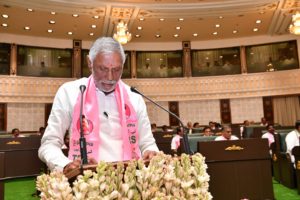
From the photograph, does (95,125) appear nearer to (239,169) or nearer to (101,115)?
(101,115)

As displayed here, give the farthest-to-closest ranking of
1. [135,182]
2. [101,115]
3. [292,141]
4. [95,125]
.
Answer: [292,141] → [101,115] → [95,125] → [135,182]

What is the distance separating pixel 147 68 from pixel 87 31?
4.33 meters

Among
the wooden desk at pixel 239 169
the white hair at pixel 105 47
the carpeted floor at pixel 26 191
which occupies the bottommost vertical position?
the carpeted floor at pixel 26 191

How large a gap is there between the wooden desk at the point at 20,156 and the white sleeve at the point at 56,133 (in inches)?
302

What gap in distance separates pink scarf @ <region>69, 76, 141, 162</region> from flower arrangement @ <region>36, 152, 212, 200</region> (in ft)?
2.01

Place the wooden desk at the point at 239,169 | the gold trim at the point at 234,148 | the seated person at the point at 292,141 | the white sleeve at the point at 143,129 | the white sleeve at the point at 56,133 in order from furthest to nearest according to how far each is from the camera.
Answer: the seated person at the point at 292,141 < the gold trim at the point at 234,148 < the wooden desk at the point at 239,169 < the white sleeve at the point at 143,129 < the white sleeve at the point at 56,133

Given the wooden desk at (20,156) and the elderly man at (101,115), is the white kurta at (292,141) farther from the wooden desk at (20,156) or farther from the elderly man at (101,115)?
the wooden desk at (20,156)

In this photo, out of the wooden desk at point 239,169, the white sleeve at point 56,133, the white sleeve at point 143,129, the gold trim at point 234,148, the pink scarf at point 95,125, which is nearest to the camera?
the white sleeve at point 56,133

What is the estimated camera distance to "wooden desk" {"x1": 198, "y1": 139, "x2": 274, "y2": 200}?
509cm

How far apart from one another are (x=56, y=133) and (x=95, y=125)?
8.1 inches

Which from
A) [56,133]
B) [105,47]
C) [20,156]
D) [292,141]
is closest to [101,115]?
[56,133]

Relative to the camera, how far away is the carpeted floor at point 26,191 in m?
6.23

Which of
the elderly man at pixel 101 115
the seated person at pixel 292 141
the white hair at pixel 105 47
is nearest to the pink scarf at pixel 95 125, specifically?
the elderly man at pixel 101 115

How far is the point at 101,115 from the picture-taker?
173 cm
